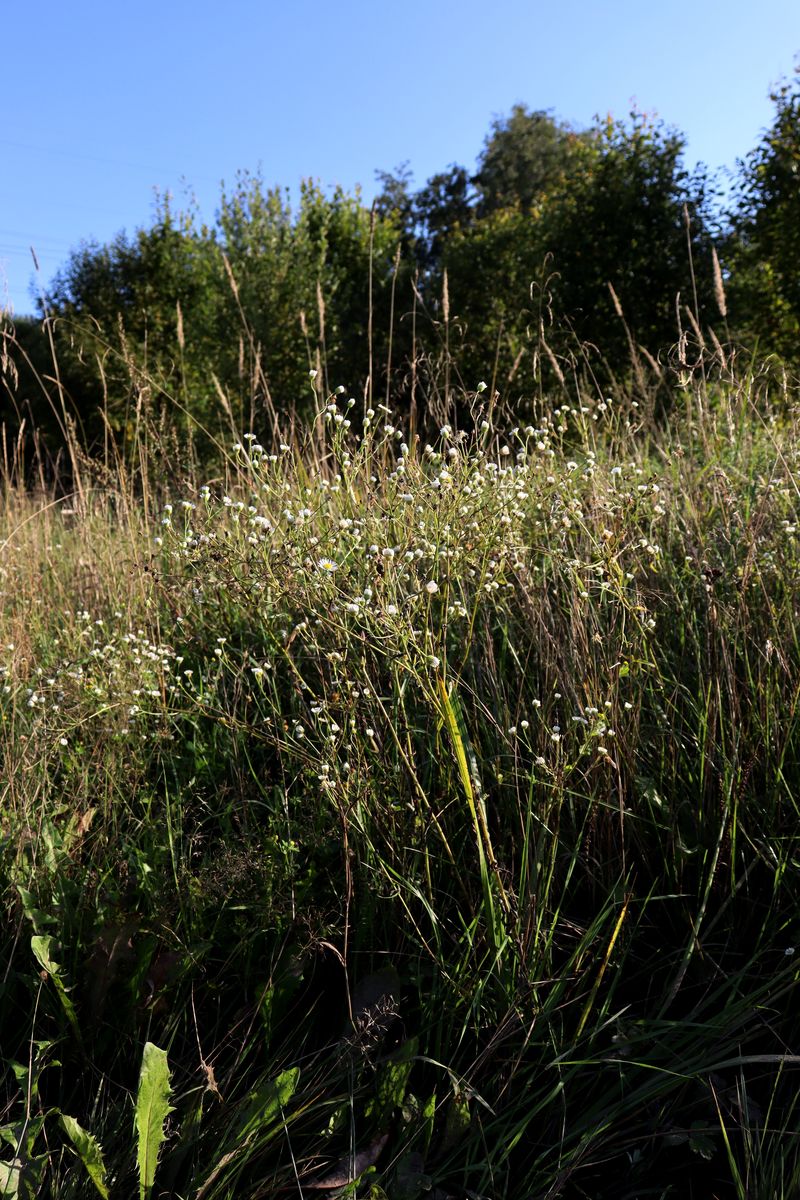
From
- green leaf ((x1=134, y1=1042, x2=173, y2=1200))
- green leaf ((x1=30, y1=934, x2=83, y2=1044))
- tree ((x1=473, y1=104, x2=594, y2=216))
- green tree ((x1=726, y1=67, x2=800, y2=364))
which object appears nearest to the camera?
green leaf ((x1=134, y1=1042, x2=173, y2=1200))

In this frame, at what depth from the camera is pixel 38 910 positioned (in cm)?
198

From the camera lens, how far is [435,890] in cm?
198

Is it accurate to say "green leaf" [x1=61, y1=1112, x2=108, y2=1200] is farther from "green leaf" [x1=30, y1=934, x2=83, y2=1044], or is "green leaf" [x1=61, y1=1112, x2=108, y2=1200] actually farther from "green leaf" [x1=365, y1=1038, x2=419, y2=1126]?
"green leaf" [x1=365, y1=1038, x2=419, y2=1126]

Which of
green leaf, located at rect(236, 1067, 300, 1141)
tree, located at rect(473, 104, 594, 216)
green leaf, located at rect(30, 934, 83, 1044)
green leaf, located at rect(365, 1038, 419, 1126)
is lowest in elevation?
green leaf, located at rect(365, 1038, 419, 1126)

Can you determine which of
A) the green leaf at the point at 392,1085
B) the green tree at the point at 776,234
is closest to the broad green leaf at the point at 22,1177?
the green leaf at the point at 392,1085

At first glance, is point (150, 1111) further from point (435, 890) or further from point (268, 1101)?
point (435, 890)

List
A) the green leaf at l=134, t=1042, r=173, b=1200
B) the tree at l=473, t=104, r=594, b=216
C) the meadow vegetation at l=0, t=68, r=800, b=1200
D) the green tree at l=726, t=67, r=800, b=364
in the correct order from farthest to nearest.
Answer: the tree at l=473, t=104, r=594, b=216 < the green tree at l=726, t=67, r=800, b=364 < the meadow vegetation at l=0, t=68, r=800, b=1200 < the green leaf at l=134, t=1042, r=173, b=1200

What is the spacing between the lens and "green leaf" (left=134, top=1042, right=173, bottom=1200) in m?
1.53

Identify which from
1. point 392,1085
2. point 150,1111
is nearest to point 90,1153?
point 150,1111

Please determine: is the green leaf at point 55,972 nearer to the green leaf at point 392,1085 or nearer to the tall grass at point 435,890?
the tall grass at point 435,890

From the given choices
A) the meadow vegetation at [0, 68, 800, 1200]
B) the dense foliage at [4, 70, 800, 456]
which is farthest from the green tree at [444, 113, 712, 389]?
the meadow vegetation at [0, 68, 800, 1200]

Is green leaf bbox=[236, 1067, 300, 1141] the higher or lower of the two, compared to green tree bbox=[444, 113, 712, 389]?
lower

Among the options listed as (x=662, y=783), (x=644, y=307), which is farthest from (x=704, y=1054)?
(x=644, y=307)

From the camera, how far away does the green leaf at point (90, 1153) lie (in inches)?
61.2
